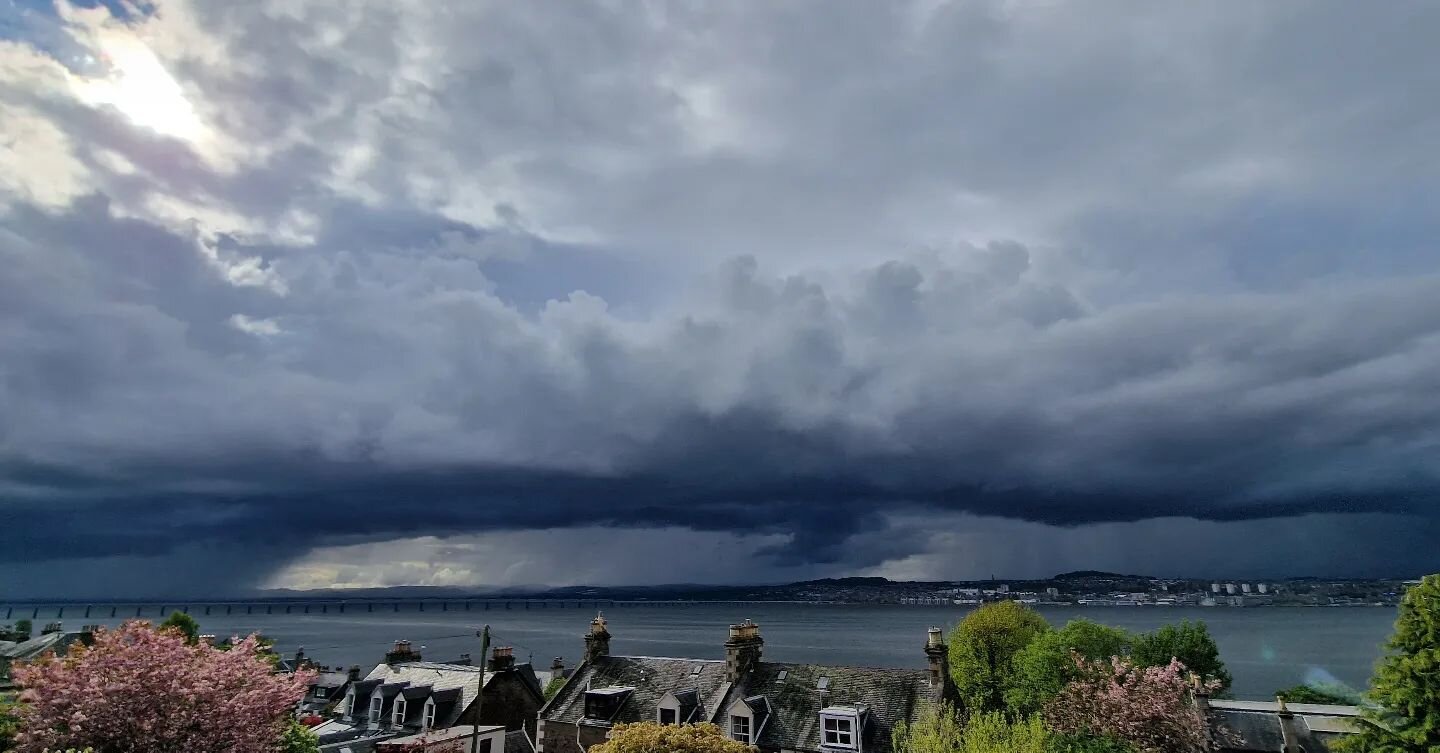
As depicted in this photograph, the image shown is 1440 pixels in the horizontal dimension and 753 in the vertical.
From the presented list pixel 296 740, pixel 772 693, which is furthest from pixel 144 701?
pixel 772 693

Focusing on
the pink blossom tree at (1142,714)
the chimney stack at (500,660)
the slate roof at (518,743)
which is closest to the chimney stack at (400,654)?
the chimney stack at (500,660)

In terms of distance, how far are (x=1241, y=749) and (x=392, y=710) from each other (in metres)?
59.8

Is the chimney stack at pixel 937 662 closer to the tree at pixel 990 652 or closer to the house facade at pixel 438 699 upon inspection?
the house facade at pixel 438 699

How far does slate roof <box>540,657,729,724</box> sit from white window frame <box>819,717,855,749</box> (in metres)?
7.51

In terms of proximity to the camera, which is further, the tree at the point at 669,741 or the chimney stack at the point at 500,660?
the chimney stack at the point at 500,660

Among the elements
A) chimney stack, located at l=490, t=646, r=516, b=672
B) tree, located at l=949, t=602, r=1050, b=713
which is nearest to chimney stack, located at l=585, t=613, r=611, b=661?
chimney stack, located at l=490, t=646, r=516, b=672

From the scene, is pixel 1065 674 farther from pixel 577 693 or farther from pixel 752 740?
pixel 577 693

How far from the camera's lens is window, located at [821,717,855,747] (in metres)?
41.3

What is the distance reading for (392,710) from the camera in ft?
181

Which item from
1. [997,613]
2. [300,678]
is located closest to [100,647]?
[300,678]

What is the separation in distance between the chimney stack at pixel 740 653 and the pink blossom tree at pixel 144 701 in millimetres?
26812

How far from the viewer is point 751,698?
150ft

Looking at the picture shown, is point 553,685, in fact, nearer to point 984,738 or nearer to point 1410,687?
point 984,738

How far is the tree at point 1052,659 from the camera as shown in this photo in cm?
6700
